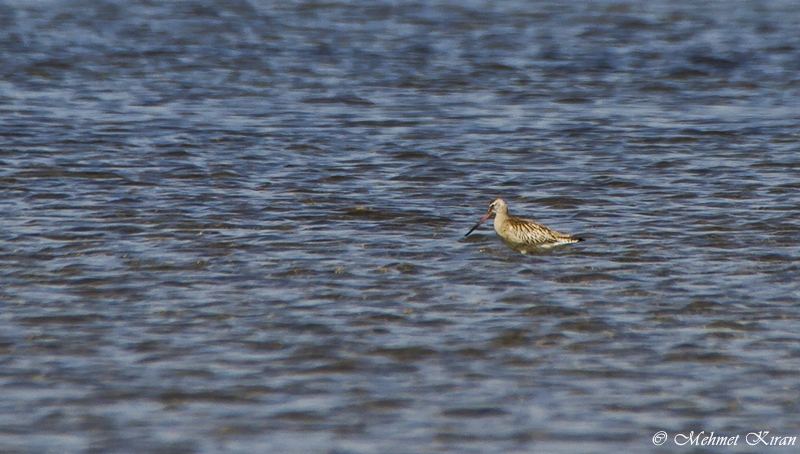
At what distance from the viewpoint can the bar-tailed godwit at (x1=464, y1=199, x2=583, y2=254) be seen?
12414mm

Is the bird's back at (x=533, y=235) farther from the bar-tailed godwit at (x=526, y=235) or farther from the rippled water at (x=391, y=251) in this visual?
the rippled water at (x=391, y=251)

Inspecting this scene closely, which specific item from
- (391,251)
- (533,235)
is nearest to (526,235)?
(533,235)

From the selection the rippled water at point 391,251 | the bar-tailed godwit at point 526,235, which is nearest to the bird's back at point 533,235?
the bar-tailed godwit at point 526,235

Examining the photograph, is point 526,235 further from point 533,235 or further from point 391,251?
point 391,251

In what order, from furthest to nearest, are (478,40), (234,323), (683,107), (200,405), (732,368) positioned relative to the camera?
(478,40)
(683,107)
(234,323)
(732,368)
(200,405)

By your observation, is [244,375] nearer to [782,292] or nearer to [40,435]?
[40,435]

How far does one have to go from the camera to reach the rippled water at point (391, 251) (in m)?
8.38

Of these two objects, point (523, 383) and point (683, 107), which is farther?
point (683, 107)

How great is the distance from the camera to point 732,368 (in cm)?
912

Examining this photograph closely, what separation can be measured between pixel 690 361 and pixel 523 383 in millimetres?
1283

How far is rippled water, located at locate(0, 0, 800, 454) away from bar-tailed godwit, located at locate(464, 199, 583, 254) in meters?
0.13

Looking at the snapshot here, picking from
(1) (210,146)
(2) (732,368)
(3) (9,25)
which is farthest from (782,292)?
(3) (9,25)

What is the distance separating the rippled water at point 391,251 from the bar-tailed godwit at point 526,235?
13 centimetres

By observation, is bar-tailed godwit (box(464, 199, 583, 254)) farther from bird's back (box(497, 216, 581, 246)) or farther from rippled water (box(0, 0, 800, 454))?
rippled water (box(0, 0, 800, 454))
